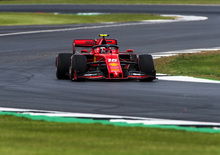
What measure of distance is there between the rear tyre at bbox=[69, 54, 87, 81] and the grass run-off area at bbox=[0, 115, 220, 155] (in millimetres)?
6023

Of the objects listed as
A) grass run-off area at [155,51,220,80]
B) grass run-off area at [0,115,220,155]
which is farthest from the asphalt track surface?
grass run-off area at [155,51,220,80]

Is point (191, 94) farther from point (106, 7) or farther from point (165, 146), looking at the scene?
point (106, 7)

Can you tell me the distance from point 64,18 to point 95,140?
1550 inches

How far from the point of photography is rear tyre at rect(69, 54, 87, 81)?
19.0 metres

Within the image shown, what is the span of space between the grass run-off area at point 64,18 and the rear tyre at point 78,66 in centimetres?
2617

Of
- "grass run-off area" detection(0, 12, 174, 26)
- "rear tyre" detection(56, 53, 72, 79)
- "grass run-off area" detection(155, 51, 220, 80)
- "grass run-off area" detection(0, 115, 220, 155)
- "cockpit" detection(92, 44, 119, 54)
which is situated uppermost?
"grass run-off area" detection(0, 115, 220, 155)

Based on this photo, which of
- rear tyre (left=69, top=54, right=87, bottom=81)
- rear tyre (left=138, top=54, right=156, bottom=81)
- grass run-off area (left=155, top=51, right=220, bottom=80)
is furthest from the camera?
grass run-off area (left=155, top=51, right=220, bottom=80)

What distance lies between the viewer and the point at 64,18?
163ft

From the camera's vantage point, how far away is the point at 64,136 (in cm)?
1105

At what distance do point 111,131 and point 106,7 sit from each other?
51.4 meters

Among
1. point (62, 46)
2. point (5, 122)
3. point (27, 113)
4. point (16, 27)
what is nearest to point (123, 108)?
point (27, 113)

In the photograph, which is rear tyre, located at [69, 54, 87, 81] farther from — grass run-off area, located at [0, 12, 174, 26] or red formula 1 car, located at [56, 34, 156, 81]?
grass run-off area, located at [0, 12, 174, 26]

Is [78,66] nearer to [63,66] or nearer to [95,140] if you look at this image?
[63,66]

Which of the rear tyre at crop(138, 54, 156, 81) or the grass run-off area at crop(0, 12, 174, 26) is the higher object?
the rear tyre at crop(138, 54, 156, 81)
